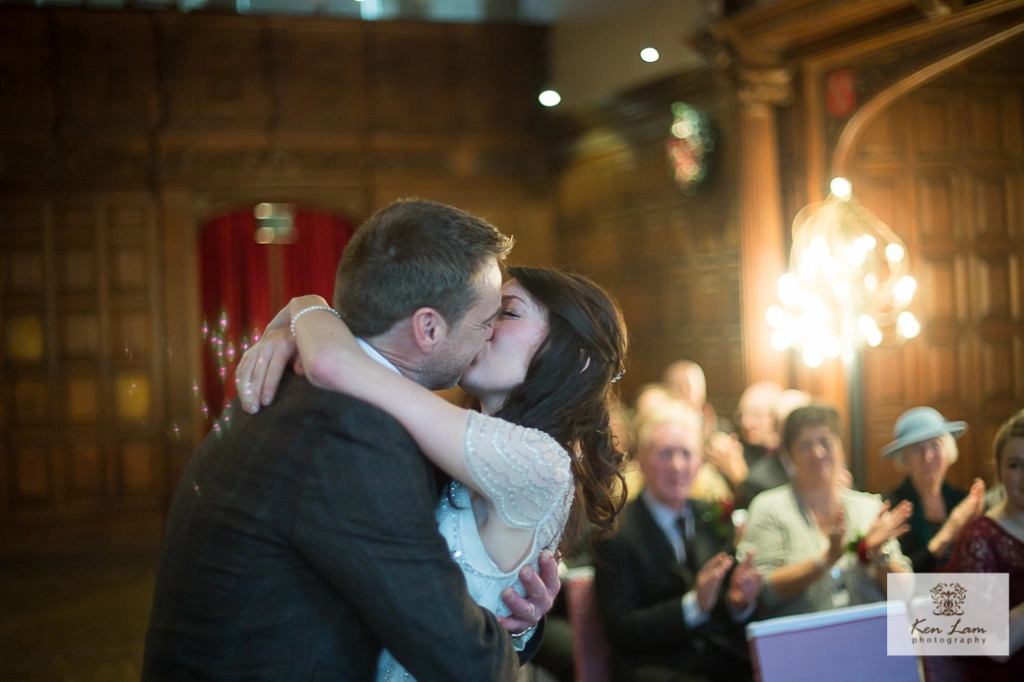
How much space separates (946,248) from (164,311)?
259 inches

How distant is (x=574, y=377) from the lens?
2055 millimetres

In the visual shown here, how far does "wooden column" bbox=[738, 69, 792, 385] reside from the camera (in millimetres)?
6516

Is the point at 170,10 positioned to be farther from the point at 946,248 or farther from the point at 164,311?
the point at 946,248

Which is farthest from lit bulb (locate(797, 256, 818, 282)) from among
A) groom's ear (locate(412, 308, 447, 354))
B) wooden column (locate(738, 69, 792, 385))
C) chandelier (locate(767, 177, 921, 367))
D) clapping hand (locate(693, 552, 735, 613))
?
A: groom's ear (locate(412, 308, 447, 354))

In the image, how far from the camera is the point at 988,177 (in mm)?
6684

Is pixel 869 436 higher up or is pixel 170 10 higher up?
pixel 170 10

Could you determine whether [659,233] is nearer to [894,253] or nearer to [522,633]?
[894,253]

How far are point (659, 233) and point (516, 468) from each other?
6901 millimetres

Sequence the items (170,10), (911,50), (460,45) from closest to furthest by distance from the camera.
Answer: (911,50), (170,10), (460,45)

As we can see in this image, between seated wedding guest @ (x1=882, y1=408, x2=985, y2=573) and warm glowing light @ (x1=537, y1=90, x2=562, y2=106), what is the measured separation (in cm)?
613

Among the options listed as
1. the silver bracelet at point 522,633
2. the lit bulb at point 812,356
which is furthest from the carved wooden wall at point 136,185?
the silver bracelet at point 522,633

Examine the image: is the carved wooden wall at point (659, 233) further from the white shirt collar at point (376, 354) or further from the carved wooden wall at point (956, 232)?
the white shirt collar at point (376, 354)

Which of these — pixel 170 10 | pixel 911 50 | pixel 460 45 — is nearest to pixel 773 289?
pixel 911 50

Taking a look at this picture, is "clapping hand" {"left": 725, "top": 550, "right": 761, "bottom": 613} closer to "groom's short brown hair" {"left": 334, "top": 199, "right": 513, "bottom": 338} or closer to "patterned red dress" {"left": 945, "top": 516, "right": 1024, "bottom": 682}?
"patterned red dress" {"left": 945, "top": 516, "right": 1024, "bottom": 682}
